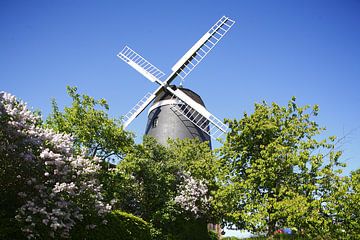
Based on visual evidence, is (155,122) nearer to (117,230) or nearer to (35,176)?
(117,230)

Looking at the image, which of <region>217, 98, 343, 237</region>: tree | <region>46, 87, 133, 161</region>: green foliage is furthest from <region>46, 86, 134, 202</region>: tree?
<region>217, 98, 343, 237</region>: tree

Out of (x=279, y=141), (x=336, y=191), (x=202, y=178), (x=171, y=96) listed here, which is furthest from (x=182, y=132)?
(x=336, y=191)

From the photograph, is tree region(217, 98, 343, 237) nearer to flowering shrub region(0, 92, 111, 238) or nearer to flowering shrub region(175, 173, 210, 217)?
flowering shrub region(175, 173, 210, 217)

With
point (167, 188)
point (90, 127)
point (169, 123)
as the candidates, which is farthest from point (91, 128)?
point (169, 123)

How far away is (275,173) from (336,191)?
2.97 metres

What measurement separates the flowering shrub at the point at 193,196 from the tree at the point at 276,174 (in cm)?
397

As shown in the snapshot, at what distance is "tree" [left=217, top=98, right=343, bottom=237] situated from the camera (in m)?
14.3

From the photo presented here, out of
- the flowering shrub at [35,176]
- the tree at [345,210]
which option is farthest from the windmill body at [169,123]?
the flowering shrub at [35,176]

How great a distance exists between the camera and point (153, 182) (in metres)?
20.3

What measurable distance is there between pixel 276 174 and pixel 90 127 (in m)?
12.0

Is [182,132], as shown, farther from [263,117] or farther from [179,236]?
[263,117]

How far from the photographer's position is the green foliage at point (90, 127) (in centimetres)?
1930

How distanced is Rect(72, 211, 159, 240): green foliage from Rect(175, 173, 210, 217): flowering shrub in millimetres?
5670

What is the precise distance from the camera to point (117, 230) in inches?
532
